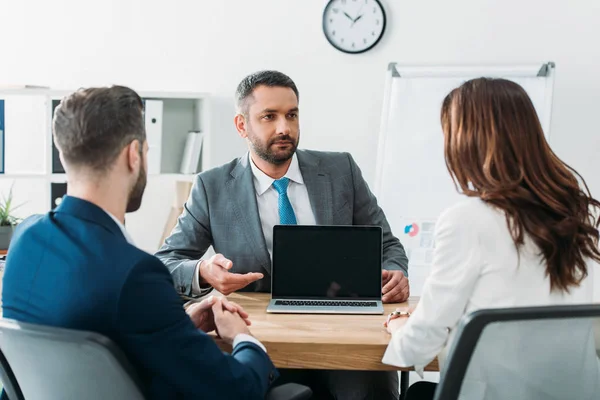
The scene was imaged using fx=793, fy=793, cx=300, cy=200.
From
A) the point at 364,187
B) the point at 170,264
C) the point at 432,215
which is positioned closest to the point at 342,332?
the point at 170,264

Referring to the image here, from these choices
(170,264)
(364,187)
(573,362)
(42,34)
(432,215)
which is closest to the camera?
(573,362)

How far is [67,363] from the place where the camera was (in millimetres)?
1329

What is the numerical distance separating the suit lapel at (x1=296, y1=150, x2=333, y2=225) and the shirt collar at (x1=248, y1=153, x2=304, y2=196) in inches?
0.7

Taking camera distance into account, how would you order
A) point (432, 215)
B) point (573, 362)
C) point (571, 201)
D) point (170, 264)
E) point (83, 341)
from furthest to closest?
point (432, 215), point (170, 264), point (571, 201), point (573, 362), point (83, 341)

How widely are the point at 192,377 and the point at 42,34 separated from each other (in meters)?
3.23

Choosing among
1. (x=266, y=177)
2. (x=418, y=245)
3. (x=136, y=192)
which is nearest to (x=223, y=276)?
(x=266, y=177)

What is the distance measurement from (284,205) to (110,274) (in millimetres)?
1208

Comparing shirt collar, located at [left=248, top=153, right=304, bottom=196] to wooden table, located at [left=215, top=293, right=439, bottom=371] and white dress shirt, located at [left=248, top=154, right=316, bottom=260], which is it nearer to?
white dress shirt, located at [left=248, top=154, right=316, bottom=260]

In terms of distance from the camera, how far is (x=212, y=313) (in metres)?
1.83

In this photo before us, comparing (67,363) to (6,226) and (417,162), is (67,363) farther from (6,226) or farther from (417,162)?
(417,162)

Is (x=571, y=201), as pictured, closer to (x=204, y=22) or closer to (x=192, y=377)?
(x=192, y=377)

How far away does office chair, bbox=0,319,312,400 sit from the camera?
4.13 feet

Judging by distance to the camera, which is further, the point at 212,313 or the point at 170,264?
the point at 170,264

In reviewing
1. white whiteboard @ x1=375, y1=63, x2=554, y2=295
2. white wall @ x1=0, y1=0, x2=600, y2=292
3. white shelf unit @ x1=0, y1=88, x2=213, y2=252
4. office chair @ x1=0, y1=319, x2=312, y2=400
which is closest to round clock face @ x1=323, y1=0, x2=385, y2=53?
white wall @ x1=0, y1=0, x2=600, y2=292
